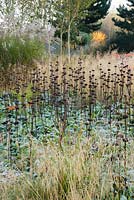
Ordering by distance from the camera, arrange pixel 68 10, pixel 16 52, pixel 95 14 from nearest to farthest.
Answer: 1. pixel 16 52
2. pixel 68 10
3. pixel 95 14

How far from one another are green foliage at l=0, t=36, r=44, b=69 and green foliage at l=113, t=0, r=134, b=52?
15777 millimetres

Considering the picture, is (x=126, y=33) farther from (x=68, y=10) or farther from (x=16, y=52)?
(x=16, y=52)

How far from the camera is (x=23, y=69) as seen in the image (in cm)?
962

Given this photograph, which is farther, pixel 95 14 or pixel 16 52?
pixel 95 14

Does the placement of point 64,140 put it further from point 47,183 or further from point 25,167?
point 47,183

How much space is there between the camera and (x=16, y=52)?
10.1m

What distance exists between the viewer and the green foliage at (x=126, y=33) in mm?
25933

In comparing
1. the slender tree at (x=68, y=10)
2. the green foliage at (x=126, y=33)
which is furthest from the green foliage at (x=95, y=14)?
the slender tree at (x=68, y=10)

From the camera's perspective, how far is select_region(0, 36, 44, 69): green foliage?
32.7ft

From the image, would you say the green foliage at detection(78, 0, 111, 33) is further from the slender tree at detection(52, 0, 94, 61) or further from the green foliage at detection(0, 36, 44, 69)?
the green foliage at detection(0, 36, 44, 69)

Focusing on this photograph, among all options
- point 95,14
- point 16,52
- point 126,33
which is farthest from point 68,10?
point 126,33

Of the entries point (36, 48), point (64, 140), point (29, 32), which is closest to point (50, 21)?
point (29, 32)

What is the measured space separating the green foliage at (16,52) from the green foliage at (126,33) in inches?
621

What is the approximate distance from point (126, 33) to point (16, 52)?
17509mm
